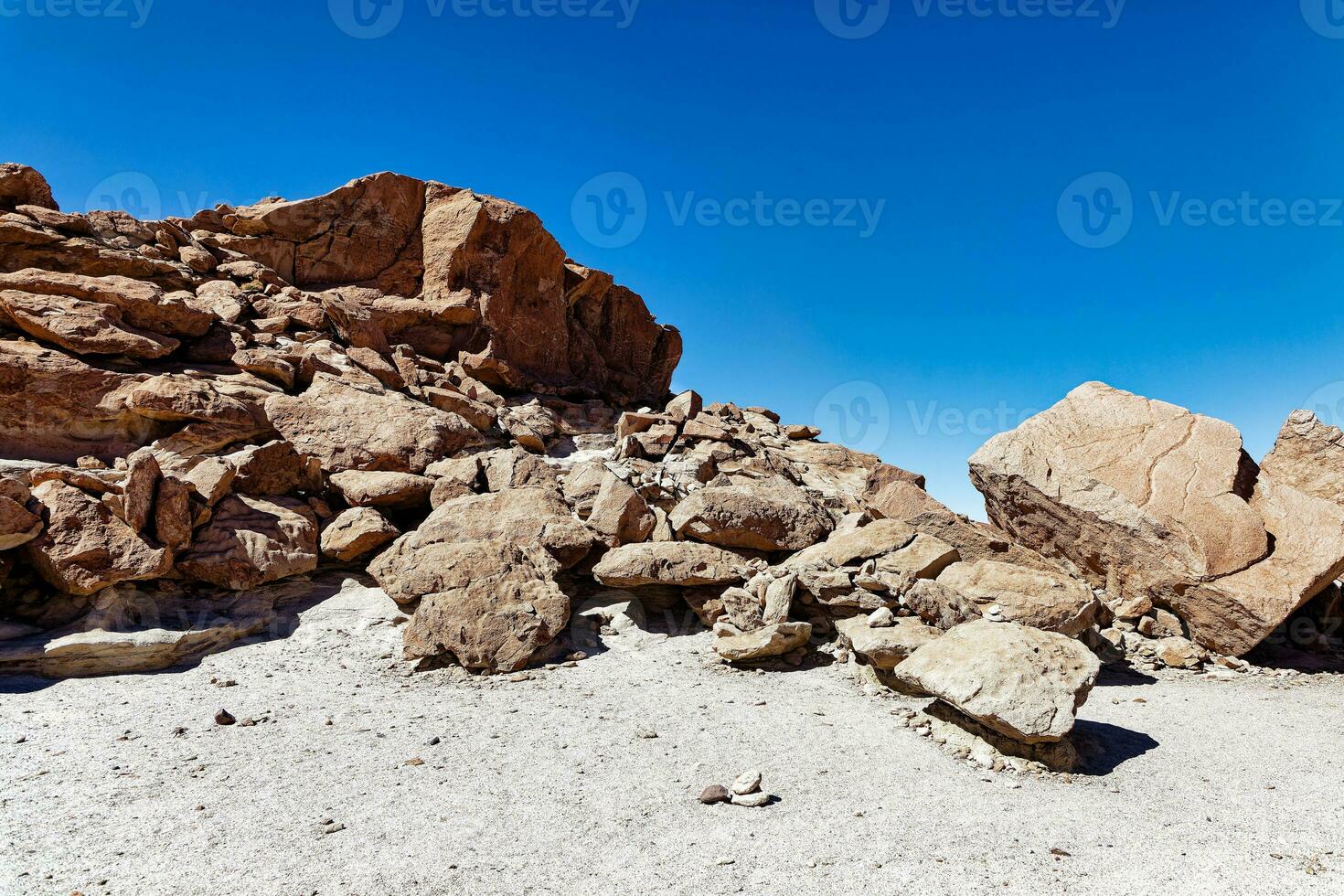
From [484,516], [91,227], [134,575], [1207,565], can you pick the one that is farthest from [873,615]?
[91,227]

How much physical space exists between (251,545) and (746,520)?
8.18 meters

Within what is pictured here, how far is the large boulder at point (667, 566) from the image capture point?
34.2 feet

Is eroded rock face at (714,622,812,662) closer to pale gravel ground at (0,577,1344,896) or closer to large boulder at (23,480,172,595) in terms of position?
pale gravel ground at (0,577,1344,896)

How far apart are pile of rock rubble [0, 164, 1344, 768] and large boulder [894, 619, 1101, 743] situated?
0.03 meters

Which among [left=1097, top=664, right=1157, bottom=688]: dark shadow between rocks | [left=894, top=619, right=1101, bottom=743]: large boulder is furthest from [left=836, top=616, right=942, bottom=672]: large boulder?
[left=1097, top=664, right=1157, bottom=688]: dark shadow between rocks

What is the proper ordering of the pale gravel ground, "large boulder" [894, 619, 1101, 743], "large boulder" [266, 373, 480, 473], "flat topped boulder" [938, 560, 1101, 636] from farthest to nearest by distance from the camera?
"large boulder" [266, 373, 480, 473] < "flat topped boulder" [938, 560, 1101, 636] < "large boulder" [894, 619, 1101, 743] < the pale gravel ground

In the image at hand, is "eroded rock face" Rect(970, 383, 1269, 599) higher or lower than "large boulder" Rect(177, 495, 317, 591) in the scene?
higher

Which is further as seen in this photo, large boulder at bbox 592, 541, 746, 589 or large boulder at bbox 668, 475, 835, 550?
large boulder at bbox 668, 475, 835, 550

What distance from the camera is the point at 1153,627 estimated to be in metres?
10.0

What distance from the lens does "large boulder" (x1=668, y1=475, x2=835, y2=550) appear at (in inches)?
451

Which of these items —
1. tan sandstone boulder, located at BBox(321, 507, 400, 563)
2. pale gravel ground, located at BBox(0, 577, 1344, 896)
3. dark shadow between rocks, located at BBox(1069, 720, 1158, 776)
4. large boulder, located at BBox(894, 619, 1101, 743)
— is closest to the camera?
pale gravel ground, located at BBox(0, 577, 1344, 896)

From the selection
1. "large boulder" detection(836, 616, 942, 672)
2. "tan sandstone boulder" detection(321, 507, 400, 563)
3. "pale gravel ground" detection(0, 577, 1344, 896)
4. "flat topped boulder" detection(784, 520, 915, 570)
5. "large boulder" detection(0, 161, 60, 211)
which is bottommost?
"pale gravel ground" detection(0, 577, 1344, 896)

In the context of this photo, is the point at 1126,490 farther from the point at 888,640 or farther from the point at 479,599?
the point at 479,599

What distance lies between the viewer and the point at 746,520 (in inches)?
454
